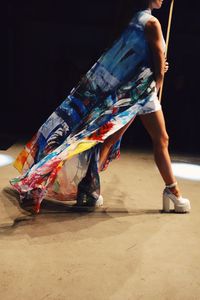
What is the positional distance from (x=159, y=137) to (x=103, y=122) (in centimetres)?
42

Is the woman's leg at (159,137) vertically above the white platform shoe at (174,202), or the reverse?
the woman's leg at (159,137)

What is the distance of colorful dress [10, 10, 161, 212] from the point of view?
2.89 meters

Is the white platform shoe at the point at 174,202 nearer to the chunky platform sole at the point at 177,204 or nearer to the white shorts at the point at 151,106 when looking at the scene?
the chunky platform sole at the point at 177,204

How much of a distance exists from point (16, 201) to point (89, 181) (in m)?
0.56

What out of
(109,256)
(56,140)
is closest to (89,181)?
(56,140)

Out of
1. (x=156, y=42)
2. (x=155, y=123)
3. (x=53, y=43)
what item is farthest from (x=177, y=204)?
(x=53, y=43)

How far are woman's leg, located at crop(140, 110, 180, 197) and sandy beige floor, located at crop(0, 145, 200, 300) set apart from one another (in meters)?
0.31

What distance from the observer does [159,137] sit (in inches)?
122

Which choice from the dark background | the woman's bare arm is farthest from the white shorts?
the dark background

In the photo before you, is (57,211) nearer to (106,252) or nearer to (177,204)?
(106,252)

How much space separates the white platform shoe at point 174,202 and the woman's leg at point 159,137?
1.2 inches

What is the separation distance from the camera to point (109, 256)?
2.51 meters

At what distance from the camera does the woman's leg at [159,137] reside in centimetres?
306

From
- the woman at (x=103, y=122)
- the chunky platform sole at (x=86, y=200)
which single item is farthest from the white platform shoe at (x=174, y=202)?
the chunky platform sole at (x=86, y=200)
